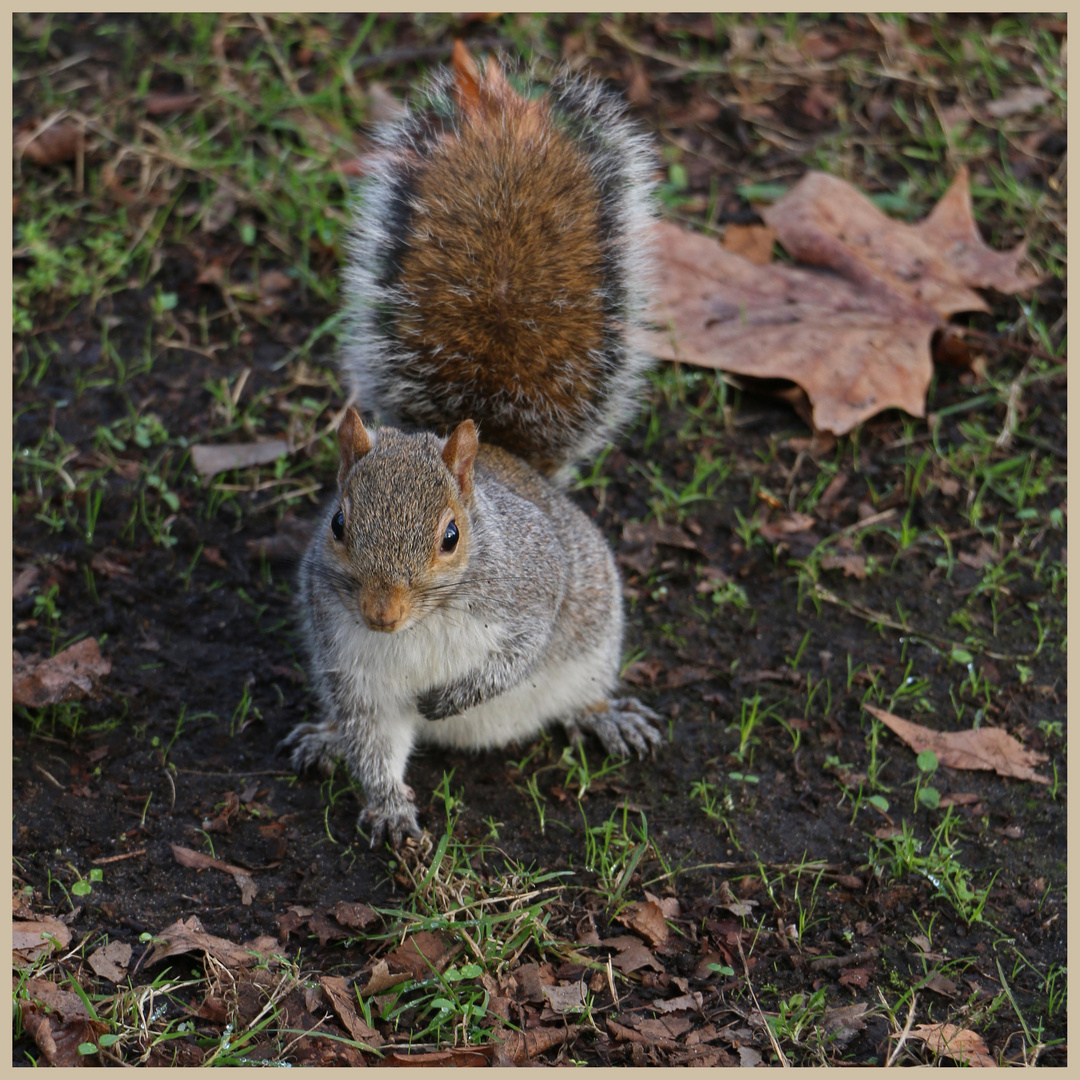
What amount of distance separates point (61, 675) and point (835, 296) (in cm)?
230

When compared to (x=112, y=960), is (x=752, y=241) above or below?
above

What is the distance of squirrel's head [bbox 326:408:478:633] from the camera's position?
208 centimetres

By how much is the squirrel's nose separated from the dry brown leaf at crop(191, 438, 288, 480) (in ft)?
4.25

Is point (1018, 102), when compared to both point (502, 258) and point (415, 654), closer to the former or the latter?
point (502, 258)

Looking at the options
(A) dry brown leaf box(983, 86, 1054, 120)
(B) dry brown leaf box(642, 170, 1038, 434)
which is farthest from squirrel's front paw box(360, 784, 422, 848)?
(A) dry brown leaf box(983, 86, 1054, 120)

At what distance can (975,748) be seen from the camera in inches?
107

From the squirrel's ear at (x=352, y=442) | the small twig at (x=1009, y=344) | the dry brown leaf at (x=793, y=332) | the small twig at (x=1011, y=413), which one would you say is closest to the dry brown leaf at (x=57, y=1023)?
the squirrel's ear at (x=352, y=442)

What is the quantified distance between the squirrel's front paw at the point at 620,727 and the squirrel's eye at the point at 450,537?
73cm

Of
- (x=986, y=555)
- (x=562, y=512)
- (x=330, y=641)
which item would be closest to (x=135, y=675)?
(x=330, y=641)

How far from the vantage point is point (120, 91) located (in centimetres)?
405

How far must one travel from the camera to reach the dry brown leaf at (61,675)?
8.39 feet

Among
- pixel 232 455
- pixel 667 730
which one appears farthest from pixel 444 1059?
pixel 232 455

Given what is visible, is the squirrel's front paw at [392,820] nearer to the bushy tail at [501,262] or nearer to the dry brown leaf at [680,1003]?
the dry brown leaf at [680,1003]

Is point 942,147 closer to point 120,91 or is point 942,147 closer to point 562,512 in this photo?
point 562,512
